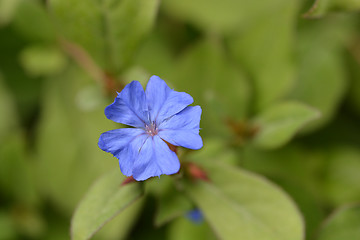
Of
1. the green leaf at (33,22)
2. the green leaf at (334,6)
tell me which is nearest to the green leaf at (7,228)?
the green leaf at (33,22)

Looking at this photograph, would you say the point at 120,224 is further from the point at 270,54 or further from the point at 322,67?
the point at 322,67

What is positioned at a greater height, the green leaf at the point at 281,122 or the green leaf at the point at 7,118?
the green leaf at the point at 7,118

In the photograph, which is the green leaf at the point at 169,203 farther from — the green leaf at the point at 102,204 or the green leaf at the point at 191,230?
the green leaf at the point at 191,230

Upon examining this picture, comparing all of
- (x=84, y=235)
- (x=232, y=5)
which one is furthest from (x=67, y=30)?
(x=232, y=5)

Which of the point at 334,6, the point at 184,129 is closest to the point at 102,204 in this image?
the point at 184,129

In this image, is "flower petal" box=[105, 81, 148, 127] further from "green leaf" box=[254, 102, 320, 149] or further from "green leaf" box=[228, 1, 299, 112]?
"green leaf" box=[228, 1, 299, 112]

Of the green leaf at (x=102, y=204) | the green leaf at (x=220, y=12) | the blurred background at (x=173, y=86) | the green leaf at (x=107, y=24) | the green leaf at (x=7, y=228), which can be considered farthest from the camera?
the green leaf at (x=220, y=12)
